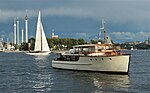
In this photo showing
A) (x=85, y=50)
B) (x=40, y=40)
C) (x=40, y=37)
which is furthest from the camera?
(x=40, y=40)

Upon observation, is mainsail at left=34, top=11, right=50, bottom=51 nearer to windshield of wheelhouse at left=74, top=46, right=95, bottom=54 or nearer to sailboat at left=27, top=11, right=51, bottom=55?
sailboat at left=27, top=11, right=51, bottom=55

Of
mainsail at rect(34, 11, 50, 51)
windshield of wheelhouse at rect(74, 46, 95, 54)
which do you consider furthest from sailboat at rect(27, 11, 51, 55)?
windshield of wheelhouse at rect(74, 46, 95, 54)

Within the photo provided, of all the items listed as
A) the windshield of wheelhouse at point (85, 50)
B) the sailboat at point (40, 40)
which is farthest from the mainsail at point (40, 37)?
the windshield of wheelhouse at point (85, 50)

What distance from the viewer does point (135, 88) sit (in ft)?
141

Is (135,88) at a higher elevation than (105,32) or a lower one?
lower

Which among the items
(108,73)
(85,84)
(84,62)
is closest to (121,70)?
(108,73)

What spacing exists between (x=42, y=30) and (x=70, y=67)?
102317mm

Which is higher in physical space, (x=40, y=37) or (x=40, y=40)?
(x=40, y=37)

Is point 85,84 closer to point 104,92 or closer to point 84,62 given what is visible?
point 104,92

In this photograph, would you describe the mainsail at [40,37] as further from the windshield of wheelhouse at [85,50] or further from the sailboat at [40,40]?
the windshield of wheelhouse at [85,50]

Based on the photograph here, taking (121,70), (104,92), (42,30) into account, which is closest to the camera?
(104,92)

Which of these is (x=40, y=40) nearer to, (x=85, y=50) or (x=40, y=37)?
(x=40, y=37)

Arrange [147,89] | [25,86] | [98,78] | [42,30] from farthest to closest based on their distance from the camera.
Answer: [42,30] → [98,78] → [25,86] → [147,89]

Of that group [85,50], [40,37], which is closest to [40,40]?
[40,37]
